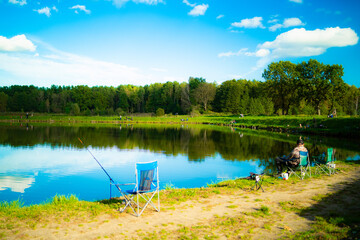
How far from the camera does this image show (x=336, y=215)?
5.75 m

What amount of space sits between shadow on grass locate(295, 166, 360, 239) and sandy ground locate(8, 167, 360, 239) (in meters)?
0.23

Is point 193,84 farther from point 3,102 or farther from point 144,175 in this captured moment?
point 144,175

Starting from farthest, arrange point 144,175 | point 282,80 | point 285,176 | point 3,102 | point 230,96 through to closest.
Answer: point 3,102 < point 230,96 < point 282,80 < point 285,176 < point 144,175

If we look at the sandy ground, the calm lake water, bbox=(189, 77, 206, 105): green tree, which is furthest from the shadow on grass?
bbox=(189, 77, 206, 105): green tree

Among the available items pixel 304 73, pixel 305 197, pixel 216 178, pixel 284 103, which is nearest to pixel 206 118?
pixel 284 103

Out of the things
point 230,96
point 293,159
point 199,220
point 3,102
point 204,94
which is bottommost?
point 199,220

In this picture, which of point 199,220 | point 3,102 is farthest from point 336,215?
point 3,102

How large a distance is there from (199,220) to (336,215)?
10.7 feet

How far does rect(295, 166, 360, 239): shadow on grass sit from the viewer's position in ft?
15.5

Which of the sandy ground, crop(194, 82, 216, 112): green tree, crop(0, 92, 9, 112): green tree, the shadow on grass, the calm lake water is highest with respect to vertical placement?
crop(194, 82, 216, 112): green tree

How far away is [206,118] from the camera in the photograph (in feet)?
231

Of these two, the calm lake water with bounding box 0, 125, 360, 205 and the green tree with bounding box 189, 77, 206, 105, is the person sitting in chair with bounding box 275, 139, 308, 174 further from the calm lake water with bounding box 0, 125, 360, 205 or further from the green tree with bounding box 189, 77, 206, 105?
the green tree with bounding box 189, 77, 206, 105

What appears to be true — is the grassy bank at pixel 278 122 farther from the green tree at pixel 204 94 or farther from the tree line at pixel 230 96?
the green tree at pixel 204 94

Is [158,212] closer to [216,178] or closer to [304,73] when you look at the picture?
[216,178]
